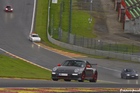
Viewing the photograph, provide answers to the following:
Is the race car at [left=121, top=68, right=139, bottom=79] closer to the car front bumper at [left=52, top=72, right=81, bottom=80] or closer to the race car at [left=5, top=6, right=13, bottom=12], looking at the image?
the car front bumper at [left=52, top=72, right=81, bottom=80]

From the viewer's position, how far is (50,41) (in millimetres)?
83750

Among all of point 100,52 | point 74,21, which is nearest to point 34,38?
point 100,52

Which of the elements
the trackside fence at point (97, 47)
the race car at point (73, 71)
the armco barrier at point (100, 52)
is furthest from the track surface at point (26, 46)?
the race car at point (73, 71)

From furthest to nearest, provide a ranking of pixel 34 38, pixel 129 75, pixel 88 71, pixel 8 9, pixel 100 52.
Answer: pixel 8 9, pixel 34 38, pixel 100 52, pixel 129 75, pixel 88 71

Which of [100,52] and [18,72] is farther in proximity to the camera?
[100,52]

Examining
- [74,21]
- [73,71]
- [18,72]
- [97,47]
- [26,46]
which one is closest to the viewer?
[73,71]

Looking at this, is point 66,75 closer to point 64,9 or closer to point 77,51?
point 77,51

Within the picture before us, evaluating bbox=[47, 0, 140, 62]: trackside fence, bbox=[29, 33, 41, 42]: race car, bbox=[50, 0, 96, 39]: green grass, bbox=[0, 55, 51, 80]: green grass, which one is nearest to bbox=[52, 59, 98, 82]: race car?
bbox=[0, 55, 51, 80]: green grass

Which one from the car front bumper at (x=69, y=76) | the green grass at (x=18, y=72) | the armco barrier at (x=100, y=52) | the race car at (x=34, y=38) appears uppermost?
the car front bumper at (x=69, y=76)

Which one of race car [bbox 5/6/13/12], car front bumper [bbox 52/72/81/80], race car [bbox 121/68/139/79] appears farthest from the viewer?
race car [bbox 5/6/13/12]

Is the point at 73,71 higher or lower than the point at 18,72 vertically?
higher

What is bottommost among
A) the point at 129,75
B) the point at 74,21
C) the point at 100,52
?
the point at 100,52

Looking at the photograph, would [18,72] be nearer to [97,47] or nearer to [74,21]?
[97,47]

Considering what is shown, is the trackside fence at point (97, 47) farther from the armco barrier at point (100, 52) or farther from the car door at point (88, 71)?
the car door at point (88, 71)
